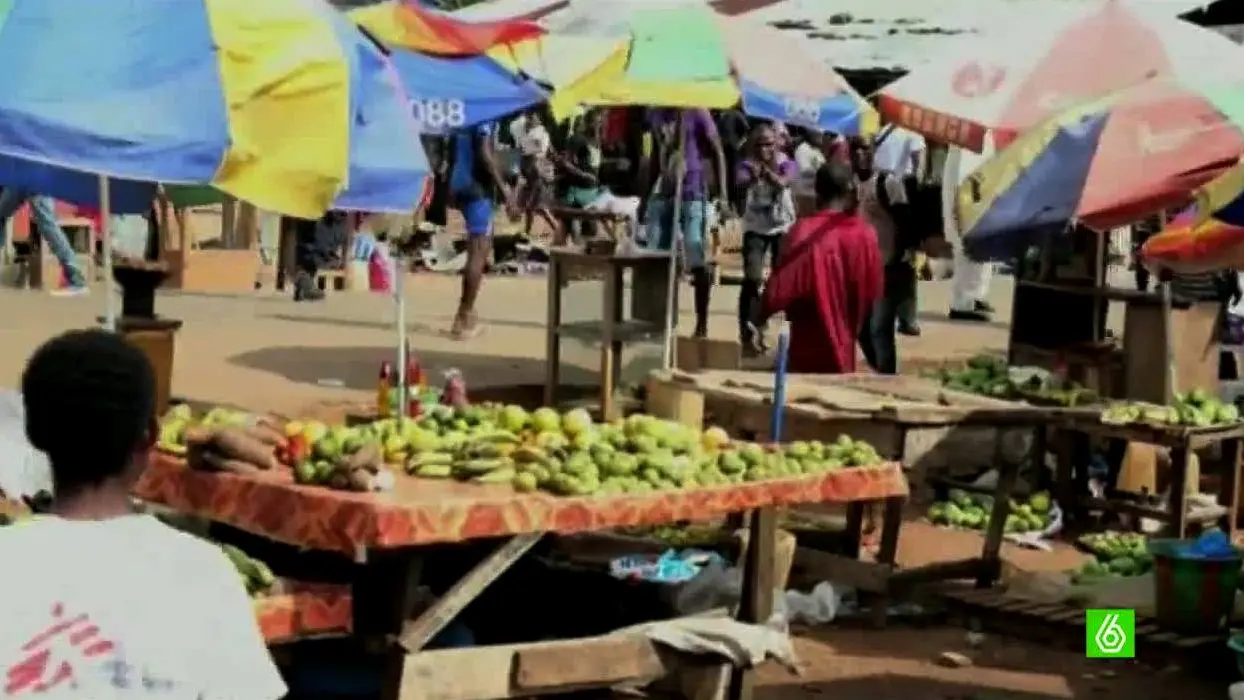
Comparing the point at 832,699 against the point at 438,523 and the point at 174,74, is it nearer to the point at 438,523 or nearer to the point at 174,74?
the point at 438,523

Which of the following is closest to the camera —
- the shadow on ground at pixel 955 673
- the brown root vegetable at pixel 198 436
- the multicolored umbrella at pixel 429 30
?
the brown root vegetable at pixel 198 436

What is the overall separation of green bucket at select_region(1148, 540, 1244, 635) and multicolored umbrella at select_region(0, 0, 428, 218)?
11.0ft

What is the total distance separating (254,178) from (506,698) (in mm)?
1925

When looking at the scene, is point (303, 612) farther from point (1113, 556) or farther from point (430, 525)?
point (1113, 556)

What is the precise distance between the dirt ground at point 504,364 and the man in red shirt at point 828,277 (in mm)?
1088

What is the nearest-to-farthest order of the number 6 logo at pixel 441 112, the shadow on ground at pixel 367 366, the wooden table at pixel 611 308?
the number 6 logo at pixel 441 112, the wooden table at pixel 611 308, the shadow on ground at pixel 367 366

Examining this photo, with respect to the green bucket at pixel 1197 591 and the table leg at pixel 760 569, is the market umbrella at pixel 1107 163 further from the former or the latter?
the table leg at pixel 760 569

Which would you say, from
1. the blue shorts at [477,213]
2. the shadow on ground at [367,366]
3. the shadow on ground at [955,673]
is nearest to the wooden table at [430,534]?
the shadow on ground at [955,673]

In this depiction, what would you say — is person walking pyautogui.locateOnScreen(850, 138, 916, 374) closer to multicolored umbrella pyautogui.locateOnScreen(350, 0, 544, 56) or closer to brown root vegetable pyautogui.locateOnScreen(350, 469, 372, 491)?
multicolored umbrella pyautogui.locateOnScreen(350, 0, 544, 56)

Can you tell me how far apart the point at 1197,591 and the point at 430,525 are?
11.9ft

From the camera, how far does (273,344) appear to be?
15.0m

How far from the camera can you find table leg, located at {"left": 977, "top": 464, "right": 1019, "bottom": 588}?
8.77 metres

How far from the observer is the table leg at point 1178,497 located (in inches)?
357

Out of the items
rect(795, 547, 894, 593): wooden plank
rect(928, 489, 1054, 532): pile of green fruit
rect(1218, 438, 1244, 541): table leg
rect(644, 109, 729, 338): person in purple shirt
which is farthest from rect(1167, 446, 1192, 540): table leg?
rect(644, 109, 729, 338): person in purple shirt
